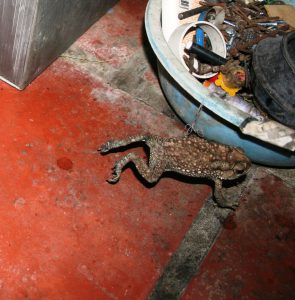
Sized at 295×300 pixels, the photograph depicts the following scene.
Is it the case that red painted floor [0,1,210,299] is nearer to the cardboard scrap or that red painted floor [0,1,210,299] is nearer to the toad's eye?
the toad's eye

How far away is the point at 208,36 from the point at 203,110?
20.0 inches

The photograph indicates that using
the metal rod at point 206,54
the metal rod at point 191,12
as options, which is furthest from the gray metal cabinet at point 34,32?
the metal rod at point 206,54

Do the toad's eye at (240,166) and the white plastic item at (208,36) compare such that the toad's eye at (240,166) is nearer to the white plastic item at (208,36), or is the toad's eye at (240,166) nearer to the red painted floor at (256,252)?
the red painted floor at (256,252)

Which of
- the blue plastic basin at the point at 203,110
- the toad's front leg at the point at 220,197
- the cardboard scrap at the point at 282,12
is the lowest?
the toad's front leg at the point at 220,197

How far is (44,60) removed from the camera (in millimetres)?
2078

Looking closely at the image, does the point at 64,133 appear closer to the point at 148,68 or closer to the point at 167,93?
the point at 167,93

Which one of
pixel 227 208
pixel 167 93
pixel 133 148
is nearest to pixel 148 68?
pixel 167 93

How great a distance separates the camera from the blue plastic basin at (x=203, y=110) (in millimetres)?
1639

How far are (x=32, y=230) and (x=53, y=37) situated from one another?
1.04m

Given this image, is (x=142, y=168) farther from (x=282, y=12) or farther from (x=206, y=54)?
(x=282, y=12)

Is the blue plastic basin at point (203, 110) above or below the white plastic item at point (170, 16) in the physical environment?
below

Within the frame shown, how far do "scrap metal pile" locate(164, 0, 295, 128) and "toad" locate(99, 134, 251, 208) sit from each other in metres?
0.25

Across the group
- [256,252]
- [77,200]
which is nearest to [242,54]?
[256,252]

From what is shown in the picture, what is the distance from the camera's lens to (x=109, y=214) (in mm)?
1774
